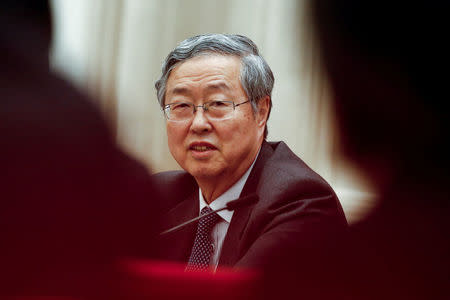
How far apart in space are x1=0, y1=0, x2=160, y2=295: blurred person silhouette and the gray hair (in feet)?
0.91

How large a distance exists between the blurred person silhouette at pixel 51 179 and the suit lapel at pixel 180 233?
0.11m

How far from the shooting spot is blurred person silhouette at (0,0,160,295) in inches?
24.5

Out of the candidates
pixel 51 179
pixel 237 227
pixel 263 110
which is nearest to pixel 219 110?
pixel 263 110

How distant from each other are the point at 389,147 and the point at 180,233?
0.44m

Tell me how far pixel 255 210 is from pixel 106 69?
0.39 meters

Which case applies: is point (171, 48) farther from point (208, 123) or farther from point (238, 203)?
point (238, 203)

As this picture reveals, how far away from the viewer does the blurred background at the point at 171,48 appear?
0.77m

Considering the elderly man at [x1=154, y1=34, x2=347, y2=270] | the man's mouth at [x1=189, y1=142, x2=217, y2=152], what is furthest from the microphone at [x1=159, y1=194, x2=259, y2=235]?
the man's mouth at [x1=189, y1=142, x2=217, y2=152]

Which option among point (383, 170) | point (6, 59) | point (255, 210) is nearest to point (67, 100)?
point (6, 59)

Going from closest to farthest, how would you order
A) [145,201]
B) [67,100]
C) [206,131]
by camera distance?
1. [67,100]
2. [145,201]
3. [206,131]

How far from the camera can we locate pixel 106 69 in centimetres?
78

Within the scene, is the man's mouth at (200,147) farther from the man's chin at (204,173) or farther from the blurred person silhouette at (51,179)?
the blurred person silhouette at (51,179)

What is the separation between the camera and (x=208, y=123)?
84 centimetres

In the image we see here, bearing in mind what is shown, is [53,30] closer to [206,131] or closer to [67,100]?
[67,100]
